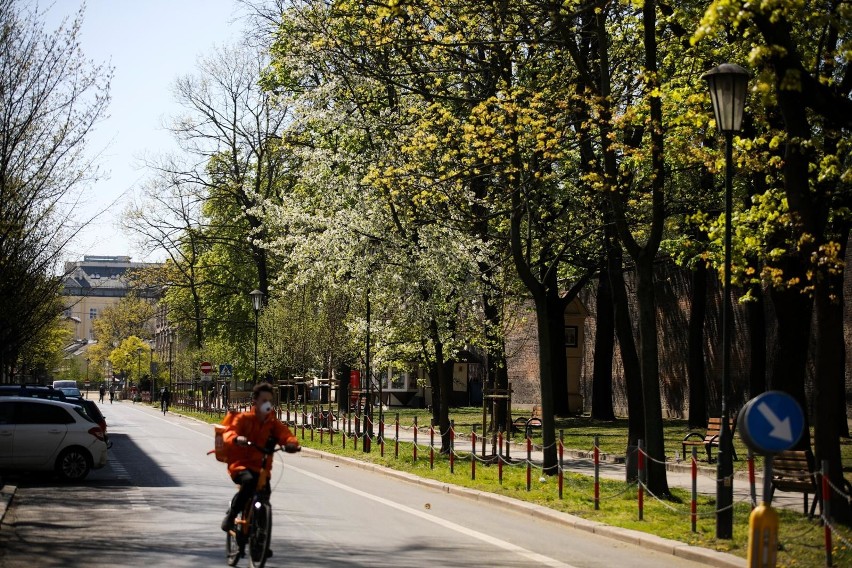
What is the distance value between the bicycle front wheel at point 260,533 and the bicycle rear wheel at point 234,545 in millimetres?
271

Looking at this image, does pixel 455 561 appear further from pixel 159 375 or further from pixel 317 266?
pixel 159 375

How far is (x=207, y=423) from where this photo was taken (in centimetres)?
5959

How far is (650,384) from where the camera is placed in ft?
59.2

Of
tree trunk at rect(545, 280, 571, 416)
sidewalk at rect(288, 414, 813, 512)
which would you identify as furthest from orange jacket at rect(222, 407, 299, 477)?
tree trunk at rect(545, 280, 571, 416)

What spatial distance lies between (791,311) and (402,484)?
8.49 metres

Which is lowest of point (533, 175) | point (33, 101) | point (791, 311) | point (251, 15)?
point (791, 311)

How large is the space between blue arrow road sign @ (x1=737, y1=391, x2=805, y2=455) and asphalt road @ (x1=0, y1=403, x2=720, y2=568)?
133 inches

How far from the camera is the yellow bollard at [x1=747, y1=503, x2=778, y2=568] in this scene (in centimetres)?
989

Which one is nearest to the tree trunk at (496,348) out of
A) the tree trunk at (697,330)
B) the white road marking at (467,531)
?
the tree trunk at (697,330)

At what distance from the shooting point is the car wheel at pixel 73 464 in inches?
883

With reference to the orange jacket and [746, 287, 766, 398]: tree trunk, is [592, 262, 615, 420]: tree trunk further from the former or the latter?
the orange jacket

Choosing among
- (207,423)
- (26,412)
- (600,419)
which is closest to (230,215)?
(207,423)

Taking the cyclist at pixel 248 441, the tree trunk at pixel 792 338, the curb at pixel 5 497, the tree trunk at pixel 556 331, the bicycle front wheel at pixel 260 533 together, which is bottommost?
the curb at pixel 5 497

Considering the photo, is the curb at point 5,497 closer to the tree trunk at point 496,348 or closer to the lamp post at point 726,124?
the lamp post at point 726,124
